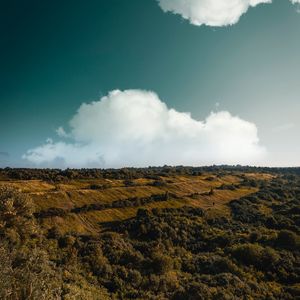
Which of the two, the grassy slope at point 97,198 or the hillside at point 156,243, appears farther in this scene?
the grassy slope at point 97,198

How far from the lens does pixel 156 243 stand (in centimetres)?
5788

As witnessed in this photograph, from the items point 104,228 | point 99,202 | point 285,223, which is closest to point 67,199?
point 99,202

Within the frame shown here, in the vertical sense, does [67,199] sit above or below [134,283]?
above

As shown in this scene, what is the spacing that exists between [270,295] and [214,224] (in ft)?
117

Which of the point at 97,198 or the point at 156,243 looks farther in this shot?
the point at 97,198

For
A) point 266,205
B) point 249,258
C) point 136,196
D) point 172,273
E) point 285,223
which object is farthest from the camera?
point 266,205

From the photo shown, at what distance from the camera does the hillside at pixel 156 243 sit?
131ft

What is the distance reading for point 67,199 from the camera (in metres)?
81.9

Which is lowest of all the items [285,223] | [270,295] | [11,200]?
[270,295]

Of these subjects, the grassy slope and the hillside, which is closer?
the hillside

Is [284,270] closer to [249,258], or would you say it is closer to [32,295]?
[249,258]

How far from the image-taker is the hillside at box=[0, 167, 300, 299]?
4000cm

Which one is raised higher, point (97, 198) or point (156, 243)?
point (97, 198)

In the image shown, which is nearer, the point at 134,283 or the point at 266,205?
the point at 134,283
